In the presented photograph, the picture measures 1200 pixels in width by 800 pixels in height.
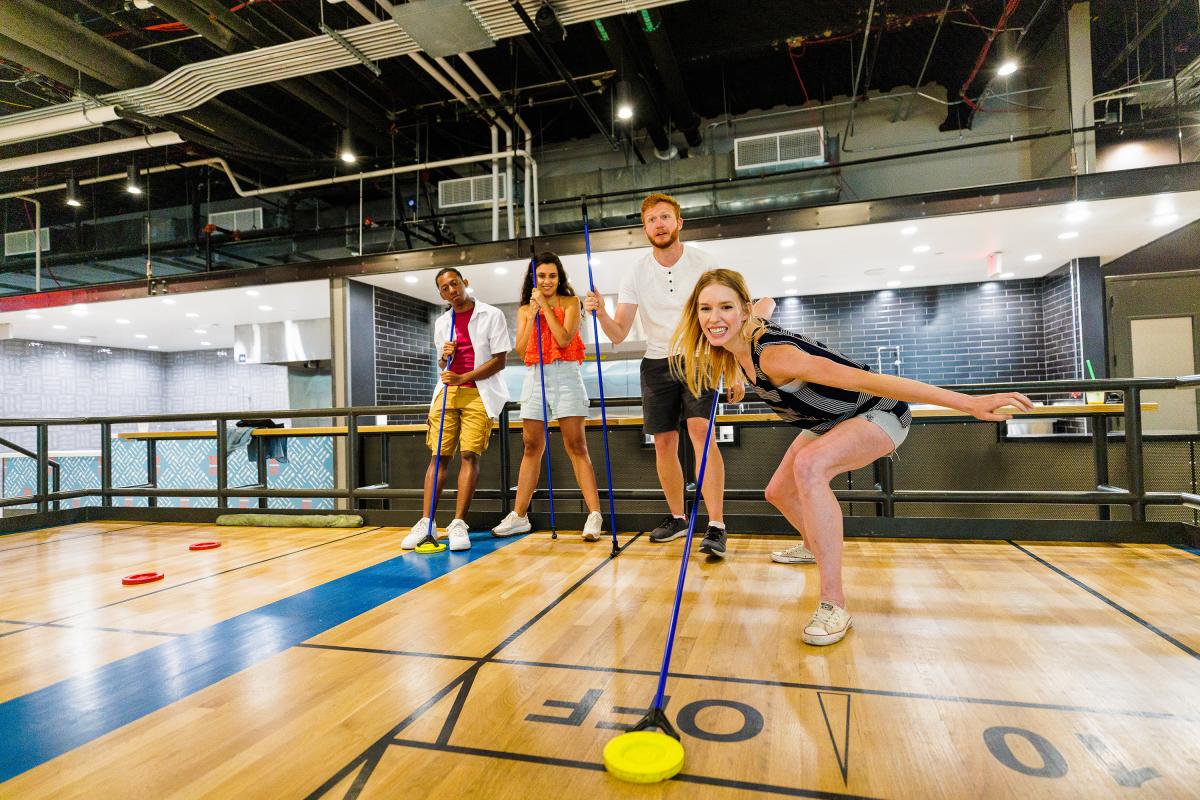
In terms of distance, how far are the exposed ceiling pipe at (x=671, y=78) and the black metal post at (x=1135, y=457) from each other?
16.6 feet

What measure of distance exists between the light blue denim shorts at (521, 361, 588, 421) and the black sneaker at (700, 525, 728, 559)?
0.97 metres

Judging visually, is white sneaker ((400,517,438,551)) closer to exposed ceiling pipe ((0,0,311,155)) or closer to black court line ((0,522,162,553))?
black court line ((0,522,162,553))

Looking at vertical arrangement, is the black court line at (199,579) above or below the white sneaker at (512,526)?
below

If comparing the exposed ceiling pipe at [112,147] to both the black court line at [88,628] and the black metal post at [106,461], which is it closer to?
the black metal post at [106,461]

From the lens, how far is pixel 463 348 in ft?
11.3

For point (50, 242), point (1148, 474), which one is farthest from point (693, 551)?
point (50, 242)

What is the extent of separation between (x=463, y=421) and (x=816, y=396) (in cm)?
216

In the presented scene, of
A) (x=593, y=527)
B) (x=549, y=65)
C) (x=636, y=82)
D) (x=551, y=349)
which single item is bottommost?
(x=593, y=527)

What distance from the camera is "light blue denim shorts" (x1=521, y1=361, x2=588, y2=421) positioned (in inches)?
127

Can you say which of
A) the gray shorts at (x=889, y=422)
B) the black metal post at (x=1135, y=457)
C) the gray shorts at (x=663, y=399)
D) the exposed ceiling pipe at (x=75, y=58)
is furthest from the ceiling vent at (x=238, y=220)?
the black metal post at (x=1135, y=457)

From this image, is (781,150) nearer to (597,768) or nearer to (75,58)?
(75,58)

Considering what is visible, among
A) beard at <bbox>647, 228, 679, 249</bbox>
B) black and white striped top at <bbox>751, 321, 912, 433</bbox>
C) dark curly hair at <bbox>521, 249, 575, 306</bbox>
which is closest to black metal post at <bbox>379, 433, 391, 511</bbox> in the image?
dark curly hair at <bbox>521, 249, 575, 306</bbox>

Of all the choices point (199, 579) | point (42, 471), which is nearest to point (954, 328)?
point (199, 579)

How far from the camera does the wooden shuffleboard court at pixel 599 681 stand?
3.66 ft
